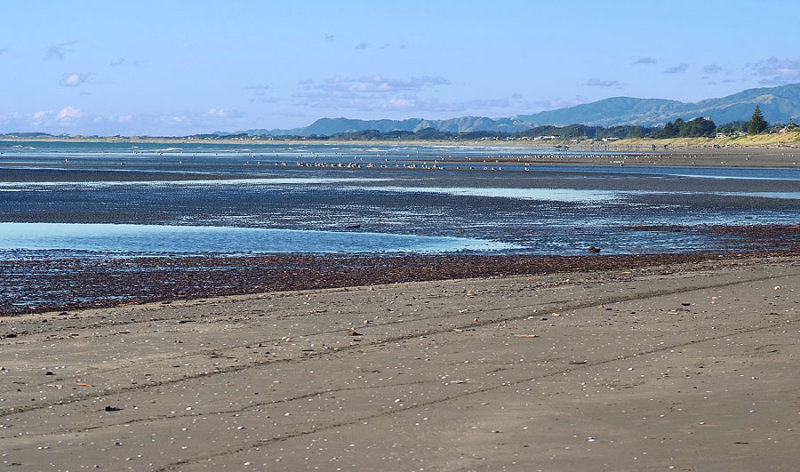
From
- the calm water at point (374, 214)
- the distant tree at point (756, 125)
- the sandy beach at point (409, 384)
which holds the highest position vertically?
the distant tree at point (756, 125)

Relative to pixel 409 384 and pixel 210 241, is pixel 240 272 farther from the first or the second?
pixel 409 384

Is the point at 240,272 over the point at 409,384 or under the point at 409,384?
under

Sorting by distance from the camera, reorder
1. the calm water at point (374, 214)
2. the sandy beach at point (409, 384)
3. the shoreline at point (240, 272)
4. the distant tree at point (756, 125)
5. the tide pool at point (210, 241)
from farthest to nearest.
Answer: the distant tree at point (756, 125)
the calm water at point (374, 214)
the tide pool at point (210, 241)
the shoreline at point (240, 272)
the sandy beach at point (409, 384)

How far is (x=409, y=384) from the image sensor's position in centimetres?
973

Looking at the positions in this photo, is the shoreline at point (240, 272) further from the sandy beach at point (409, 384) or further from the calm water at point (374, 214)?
the calm water at point (374, 214)

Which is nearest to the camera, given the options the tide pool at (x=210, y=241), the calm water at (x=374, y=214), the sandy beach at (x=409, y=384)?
the sandy beach at (x=409, y=384)

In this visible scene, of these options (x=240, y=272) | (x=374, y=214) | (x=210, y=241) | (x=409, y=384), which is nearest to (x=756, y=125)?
(x=374, y=214)

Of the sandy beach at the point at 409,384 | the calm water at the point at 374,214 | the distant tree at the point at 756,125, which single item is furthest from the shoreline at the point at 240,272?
the distant tree at the point at 756,125

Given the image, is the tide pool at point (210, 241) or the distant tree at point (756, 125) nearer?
the tide pool at point (210, 241)

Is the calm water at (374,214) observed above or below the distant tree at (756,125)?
below

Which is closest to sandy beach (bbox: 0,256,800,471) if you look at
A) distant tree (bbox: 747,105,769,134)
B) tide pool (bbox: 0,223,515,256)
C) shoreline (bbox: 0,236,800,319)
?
shoreline (bbox: 0,236,800,319)

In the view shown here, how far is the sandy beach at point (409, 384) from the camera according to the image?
752 cm

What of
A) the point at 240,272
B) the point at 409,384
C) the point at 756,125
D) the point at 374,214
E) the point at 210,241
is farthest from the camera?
the point at 756,125

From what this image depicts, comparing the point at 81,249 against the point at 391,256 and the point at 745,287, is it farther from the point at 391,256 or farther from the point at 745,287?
the point at 745,287
